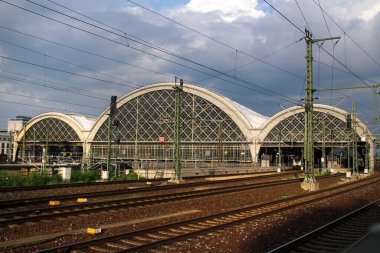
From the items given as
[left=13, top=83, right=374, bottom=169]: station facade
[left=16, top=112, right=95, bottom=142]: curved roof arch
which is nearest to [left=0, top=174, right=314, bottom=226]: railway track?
[left=13, top=83, right=374, bottom=169]: station facade

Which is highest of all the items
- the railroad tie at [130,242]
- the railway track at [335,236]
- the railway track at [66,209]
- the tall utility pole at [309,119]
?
the tall utility pole at [309,119]

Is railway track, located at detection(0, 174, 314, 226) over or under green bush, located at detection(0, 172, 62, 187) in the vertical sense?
under

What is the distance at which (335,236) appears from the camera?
1244 cm

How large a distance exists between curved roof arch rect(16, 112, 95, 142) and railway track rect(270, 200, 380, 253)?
340ft

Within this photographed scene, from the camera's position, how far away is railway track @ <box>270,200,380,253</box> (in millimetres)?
10492

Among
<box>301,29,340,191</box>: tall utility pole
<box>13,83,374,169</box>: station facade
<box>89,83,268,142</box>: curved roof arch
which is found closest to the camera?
<box>301,29,340,191</box>: tall utility pole

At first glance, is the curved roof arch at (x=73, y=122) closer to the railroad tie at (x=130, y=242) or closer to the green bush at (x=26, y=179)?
the green bush at (x=26, y=179)

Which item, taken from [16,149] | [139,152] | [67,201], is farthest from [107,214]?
[16,149]

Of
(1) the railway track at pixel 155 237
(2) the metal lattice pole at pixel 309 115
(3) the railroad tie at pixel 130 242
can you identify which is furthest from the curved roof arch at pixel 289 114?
(3) the railroad tie at pixel 130 242

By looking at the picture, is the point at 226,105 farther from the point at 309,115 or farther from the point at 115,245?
the point at 115,245

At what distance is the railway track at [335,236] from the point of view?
1049 cm

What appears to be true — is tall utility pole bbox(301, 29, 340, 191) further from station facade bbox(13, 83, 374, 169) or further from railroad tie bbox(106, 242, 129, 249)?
station facade bbox(13, 83, 374, 169)

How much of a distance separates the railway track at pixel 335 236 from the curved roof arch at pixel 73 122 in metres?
104

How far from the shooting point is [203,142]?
9712 cm
